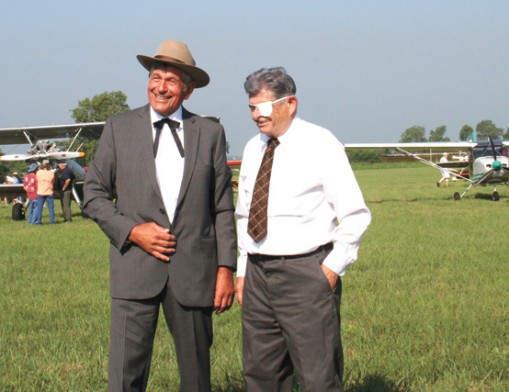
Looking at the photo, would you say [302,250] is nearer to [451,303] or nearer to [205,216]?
[205,216]

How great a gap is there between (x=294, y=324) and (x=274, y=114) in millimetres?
916

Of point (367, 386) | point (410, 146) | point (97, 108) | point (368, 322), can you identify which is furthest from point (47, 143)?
point (97, 108)

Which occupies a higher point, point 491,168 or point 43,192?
point 43,192

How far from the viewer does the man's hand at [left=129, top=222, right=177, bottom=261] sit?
3559 millimetres

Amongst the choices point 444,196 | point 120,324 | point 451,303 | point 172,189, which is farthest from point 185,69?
point 444,196

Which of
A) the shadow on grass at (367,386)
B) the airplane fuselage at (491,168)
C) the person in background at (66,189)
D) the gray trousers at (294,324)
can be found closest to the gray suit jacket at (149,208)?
the gray trousers at (294,324)

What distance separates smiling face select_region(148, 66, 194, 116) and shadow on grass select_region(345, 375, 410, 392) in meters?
2.20

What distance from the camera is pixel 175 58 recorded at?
12.0 ft

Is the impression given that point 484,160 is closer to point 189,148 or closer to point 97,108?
point 189,148

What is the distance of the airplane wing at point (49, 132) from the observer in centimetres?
2808

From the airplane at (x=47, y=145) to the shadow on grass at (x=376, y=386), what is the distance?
19.6m

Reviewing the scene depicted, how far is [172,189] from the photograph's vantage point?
3.64 m

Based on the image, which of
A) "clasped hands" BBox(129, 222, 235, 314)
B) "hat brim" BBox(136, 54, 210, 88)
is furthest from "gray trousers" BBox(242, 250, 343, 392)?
"hat brim" BBox(136, 54, 210, 88)

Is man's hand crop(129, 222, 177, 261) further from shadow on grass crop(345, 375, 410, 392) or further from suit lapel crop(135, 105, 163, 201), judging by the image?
shadow on grass crop(345, 375, 410, 392)
